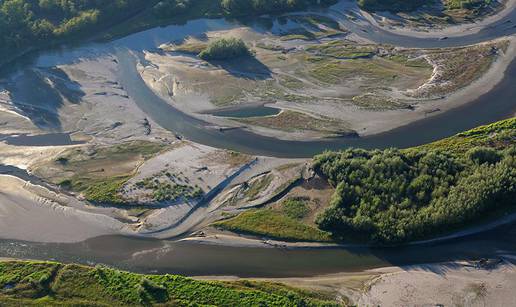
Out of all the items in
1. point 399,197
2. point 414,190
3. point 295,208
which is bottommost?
point 295,208

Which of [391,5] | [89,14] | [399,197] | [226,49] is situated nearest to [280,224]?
[399,197]

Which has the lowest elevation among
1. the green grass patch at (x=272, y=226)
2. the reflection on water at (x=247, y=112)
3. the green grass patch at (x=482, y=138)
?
the green grass patch at (x=272, y=226)

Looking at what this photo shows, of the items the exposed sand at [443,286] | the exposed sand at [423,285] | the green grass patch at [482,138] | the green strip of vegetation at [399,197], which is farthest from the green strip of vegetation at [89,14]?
the exposed sand at [443,286]

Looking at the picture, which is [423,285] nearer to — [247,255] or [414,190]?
[414,190]

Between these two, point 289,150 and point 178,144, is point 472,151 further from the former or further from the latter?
point 178,144

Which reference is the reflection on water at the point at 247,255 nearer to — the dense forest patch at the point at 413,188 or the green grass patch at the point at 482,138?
the dense forest patch at the point at 413,188

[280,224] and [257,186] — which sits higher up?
[257,186]
